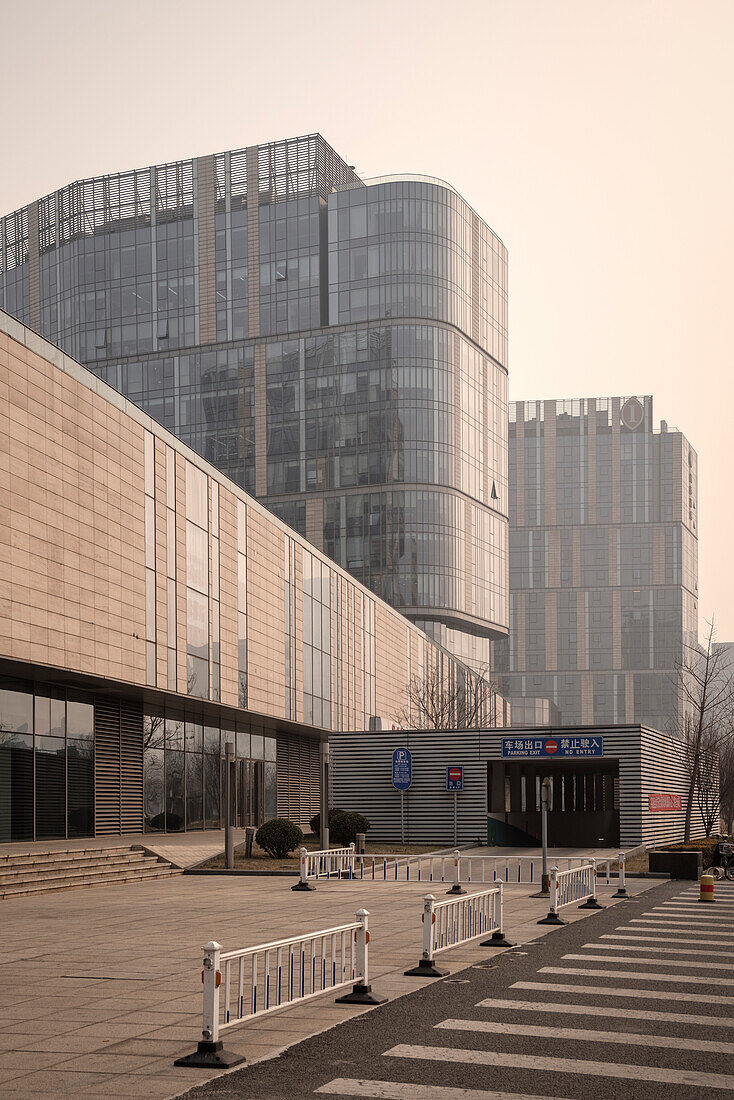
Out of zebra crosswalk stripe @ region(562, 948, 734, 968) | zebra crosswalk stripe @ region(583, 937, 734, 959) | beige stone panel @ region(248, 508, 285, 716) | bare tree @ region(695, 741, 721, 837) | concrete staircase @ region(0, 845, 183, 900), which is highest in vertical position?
beige stone panel @ region(248, 508, 285, 716)

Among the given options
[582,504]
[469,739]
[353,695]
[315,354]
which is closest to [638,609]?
[582,504]

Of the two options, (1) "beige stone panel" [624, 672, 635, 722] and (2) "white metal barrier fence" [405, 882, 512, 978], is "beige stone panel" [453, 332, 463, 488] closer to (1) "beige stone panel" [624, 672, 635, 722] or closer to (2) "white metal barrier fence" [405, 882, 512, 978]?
(1) "beige stone panel" [624, 672, 635, 722]

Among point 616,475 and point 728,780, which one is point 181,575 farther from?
point 616,475

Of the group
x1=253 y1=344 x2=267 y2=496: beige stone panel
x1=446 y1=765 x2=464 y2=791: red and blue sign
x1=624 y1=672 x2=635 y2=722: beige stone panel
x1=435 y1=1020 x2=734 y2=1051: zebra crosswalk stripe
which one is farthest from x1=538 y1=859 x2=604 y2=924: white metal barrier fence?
x1=624 y1=672 x2=635 y2=722: beige stone panel

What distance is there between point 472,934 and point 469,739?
27328 mm

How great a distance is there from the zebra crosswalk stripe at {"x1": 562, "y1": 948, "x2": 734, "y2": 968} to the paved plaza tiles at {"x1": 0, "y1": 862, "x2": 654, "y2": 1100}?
1.29 metres

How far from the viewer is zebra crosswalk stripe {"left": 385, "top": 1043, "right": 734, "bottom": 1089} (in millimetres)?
8852

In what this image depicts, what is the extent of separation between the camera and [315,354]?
119 meters

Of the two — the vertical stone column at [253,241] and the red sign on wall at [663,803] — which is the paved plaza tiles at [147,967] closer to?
the red sign on wall at [663,803]

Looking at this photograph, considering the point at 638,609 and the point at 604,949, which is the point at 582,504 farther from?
the point at 604,949

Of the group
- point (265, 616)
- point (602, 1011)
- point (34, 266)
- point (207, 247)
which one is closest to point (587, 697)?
point (207, 247)

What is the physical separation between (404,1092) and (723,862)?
2566cm

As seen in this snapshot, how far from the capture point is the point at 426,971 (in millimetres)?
13648

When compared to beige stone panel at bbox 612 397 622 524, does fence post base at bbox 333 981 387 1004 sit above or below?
below
